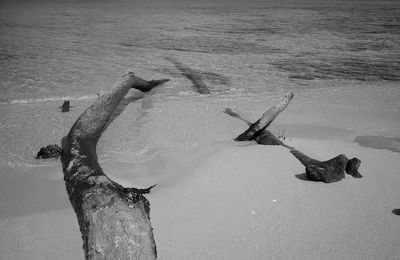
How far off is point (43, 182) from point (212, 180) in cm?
189

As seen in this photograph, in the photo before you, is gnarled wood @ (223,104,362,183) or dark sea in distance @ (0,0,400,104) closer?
gnarled wood @ (223,104,362,183)

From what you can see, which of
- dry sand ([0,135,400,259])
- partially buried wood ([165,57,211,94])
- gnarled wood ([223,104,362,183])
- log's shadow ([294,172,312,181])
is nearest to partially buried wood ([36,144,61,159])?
dry sand ([0,135,400,259])

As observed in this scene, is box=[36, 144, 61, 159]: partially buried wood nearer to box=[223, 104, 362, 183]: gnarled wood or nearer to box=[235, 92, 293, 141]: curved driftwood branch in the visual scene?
box=[235, 92, 293, 141]: curved driftwood branch

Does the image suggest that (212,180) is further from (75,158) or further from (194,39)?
(194,39)

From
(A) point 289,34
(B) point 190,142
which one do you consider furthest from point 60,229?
(A) point 289,34

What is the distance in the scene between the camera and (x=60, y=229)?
9.68ft

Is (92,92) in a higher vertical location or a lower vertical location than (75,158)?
lower

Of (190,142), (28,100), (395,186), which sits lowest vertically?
(28,100)

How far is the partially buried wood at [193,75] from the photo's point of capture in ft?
26.2

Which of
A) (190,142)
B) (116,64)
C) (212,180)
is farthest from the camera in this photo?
(116,64)

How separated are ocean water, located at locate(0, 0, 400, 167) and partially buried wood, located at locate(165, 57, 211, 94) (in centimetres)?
21

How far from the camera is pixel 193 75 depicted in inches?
372

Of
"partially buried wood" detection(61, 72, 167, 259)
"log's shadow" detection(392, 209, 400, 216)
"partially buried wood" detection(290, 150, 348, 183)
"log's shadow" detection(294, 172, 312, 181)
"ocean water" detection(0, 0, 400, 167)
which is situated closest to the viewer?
"partially buried wood" detection(61, 72, 167, 259)

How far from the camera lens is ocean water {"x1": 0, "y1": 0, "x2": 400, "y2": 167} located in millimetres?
5246
